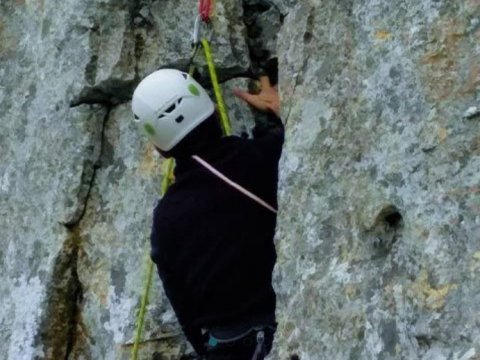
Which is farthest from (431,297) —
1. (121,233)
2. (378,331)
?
(121,233)

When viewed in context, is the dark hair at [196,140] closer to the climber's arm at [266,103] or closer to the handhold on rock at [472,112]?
the climber's arm at [266,103]

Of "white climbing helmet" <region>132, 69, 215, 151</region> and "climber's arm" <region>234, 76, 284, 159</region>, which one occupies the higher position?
"white climbing helmet" <region>132, 69, 215, 151</region>

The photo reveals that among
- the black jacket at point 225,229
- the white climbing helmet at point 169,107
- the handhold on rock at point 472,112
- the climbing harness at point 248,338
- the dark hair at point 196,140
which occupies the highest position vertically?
the handhold on rock at point 472,112

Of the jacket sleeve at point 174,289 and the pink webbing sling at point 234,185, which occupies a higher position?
the pink webbing sling at point 234,185

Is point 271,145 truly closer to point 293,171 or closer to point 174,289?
point 293,171

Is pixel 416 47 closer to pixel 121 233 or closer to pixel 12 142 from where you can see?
pixel 121 233

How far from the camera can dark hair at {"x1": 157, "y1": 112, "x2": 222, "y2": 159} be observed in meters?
6.98

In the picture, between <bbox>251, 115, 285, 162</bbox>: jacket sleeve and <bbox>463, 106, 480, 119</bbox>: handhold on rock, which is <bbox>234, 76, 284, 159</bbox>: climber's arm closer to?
<bbox>251, 115, 285, 162</bbox>: jacket sleeve

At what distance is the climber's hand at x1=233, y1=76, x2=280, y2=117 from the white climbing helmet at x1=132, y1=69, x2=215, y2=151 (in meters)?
0.82

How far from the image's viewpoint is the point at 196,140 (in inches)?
275

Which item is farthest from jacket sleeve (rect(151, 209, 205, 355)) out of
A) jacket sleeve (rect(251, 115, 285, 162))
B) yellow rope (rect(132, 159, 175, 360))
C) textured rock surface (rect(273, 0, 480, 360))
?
textured rock surface (rect(273, 0, 480, 360))

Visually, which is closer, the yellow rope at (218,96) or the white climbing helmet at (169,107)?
the white climbing helmet at (169,107)

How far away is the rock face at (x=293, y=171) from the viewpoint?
5.50m

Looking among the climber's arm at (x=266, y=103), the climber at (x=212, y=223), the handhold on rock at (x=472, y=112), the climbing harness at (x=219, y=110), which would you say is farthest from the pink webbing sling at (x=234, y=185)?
the handhold on rock at (x=472, y=112)
